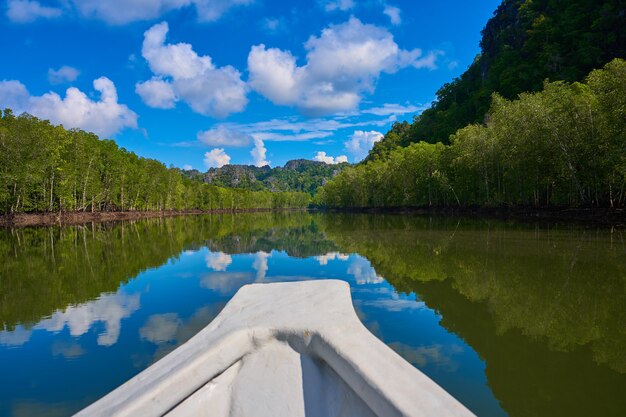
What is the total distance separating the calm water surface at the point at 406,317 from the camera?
3816mm

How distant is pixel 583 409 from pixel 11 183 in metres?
49.3

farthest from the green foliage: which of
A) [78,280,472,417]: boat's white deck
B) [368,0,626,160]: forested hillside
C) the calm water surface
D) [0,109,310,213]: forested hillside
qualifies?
[0,109,310,213]: forested hillside

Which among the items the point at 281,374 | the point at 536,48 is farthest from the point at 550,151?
the point at 536,48

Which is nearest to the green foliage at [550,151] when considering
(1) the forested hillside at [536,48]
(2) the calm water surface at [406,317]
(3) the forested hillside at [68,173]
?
(2) the calm water surface at [406,317]

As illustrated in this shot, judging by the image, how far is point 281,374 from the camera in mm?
2318

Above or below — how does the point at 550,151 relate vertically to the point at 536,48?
below

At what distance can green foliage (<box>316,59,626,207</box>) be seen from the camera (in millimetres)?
23594

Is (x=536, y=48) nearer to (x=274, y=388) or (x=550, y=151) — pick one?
(x=550, y=151)

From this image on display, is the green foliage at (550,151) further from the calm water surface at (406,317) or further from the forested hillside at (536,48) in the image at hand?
the forested hillside at (536,48)

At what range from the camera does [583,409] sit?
3.27 metres

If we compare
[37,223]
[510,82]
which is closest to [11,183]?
[37,223]

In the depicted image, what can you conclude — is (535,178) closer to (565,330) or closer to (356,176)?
(565,330)

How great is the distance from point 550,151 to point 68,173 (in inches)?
2111

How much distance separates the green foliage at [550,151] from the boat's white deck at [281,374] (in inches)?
1042
